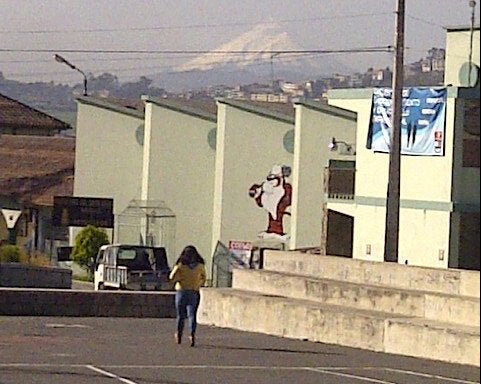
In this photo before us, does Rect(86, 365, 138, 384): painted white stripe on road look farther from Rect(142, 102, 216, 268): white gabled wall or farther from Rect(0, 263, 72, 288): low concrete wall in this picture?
Rect(142, 102, 216, 268): white gabled wall

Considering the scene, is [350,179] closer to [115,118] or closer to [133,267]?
[133,267]

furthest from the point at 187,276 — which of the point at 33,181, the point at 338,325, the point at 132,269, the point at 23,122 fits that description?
the point at 23,122

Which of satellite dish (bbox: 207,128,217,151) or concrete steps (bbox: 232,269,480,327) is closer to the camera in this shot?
concrete steps (bbox: 232,269,480,327)

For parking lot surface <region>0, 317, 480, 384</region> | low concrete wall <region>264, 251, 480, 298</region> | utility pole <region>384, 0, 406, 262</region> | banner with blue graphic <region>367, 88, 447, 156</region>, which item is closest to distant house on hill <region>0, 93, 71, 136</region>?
banner with blue graphic <region>367, 88, 447, 156</region>

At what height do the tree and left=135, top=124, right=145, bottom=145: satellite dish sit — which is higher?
left=135, top=124, right=145, bottom=145: satellite dish

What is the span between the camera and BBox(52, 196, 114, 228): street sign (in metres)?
57.5

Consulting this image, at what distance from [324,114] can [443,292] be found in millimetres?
28700

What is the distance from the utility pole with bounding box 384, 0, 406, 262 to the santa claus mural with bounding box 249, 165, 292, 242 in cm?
2277

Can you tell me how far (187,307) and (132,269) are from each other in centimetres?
2091

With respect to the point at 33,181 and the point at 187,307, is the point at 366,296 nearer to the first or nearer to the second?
the point at 187,307

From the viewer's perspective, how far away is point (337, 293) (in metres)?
23.7

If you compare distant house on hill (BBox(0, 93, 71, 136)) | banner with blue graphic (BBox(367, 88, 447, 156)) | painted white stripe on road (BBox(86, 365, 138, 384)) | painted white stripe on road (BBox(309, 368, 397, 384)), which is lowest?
painted white stripe on road (BBox(86, 365, 138, 384))

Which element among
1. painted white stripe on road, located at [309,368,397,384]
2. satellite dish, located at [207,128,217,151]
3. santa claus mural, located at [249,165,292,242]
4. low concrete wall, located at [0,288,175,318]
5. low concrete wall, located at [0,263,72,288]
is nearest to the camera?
painted white stripe on road, located at [309,368,397,384]

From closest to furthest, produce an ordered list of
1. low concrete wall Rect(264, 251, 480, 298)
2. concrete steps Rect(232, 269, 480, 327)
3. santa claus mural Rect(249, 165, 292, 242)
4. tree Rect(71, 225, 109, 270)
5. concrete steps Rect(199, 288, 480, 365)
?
concrete steps Rect(199, 288, 480, 365) → concrete steps Rect(232, 269, 480, 327) → low concrete wall Rect(264, 251, 480, 298) → santa claus mural Rect(249, 165, 292, 242) → tree Rect(71, 225, 109, 270)
